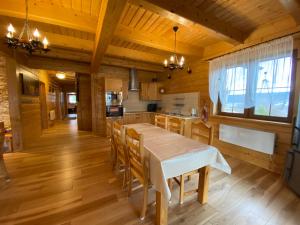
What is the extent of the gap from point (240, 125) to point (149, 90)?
3.34 meters

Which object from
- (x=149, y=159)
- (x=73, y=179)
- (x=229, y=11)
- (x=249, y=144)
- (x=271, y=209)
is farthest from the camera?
(x=249, y=144)

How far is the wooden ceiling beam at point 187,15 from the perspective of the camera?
5.48ft

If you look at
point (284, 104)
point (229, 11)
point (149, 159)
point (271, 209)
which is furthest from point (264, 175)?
point (229, 11)

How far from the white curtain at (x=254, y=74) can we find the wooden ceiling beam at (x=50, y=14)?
2798mm

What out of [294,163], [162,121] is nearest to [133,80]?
[162,121]

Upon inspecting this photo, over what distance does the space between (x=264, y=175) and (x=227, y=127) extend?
3.60ft

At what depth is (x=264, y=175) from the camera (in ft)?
8.00

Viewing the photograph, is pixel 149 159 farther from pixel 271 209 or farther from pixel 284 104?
pixel 284 104

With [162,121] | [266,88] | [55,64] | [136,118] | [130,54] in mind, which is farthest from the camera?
[136,118]

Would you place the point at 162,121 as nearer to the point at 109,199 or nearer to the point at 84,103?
the point at 109,199

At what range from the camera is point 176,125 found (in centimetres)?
256

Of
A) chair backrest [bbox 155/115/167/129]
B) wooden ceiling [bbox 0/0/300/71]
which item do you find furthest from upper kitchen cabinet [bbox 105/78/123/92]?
chair backrest [bbox 155/115/167/129]

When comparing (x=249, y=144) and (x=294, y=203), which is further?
(x=249, y=144)

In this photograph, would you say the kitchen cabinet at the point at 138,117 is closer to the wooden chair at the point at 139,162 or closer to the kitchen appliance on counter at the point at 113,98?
the kitchen appliance on counter at the point at 113,98
